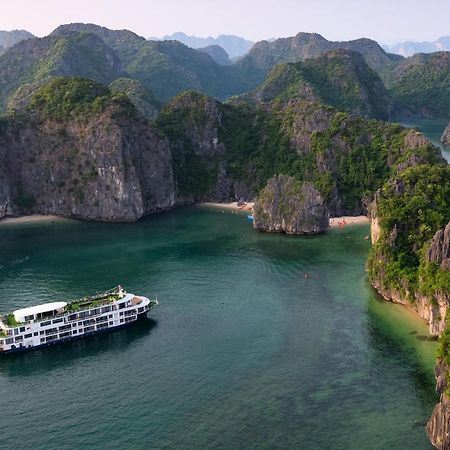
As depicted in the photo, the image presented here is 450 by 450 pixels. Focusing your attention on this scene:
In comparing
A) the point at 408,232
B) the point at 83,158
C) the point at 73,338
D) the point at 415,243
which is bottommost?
the point at 73,338

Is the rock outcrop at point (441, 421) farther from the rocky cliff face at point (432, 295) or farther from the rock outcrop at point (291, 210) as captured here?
the rock outcrop at point (291, 210)

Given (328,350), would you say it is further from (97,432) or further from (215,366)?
(97,432)

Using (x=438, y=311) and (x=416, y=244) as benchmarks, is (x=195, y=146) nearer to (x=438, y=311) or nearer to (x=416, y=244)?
(x=416, y=244)

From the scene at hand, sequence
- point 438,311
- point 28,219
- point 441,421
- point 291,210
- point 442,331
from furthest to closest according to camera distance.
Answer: point 28,219, point 291,210, point 438,311, point 442,331, point 441,421

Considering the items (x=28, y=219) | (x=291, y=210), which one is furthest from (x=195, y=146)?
(x=291, y=210)

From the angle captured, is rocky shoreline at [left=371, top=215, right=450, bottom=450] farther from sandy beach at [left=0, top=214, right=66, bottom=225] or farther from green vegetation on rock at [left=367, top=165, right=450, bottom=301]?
sandy beach at [left=0, top=214, right=66, bottom=225]

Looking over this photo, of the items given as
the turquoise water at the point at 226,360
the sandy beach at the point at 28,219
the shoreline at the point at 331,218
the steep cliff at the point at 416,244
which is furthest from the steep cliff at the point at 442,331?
the sandy beach at the point at 28,219

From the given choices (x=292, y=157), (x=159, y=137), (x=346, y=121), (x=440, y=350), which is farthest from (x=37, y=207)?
(x=440, y=350)

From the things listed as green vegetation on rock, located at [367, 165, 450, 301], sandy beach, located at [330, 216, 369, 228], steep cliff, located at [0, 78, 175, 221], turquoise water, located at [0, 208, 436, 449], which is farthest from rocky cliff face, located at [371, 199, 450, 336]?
steep cliff, located at [0, 78, 175, 221]
